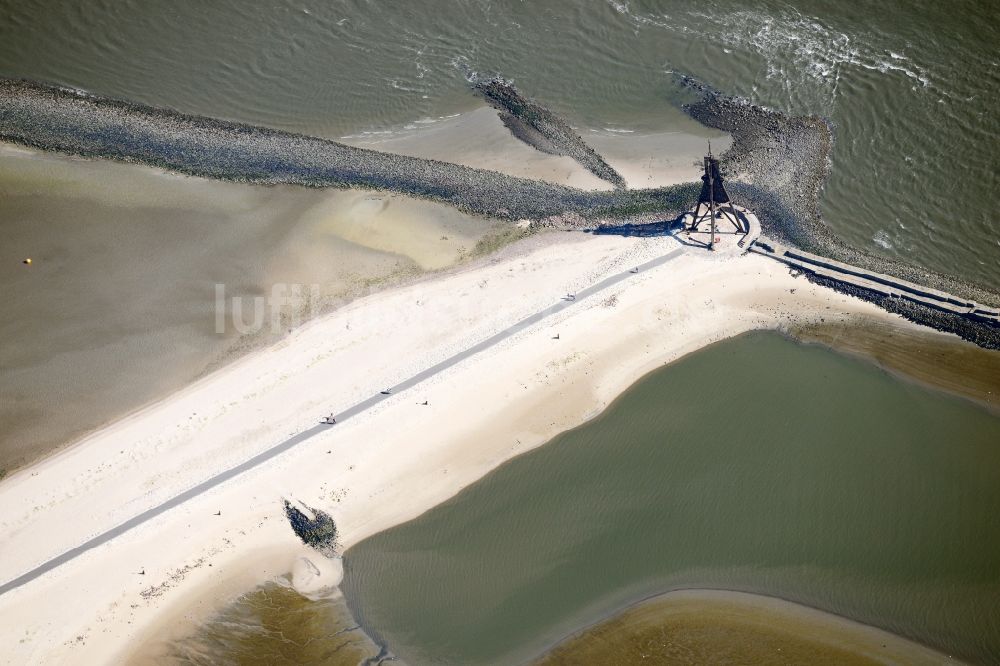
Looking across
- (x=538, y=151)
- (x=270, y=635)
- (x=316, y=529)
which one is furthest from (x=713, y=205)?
(x=270, y=635)

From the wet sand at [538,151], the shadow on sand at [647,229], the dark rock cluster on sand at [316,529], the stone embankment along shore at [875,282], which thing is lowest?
the dark rock cluster on sand at [316,529]

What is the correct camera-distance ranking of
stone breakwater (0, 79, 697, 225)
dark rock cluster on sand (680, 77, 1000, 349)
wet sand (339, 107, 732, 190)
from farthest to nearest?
wet sand (339, 107, 732, 190), stone breakwater (0, 79, 697, 225), dark rock cluster on sand (680, 77, 1000, 349)

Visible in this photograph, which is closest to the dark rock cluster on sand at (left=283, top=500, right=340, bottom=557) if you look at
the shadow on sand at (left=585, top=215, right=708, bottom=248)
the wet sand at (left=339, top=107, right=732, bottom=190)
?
the shadow on sand at (left=585, top=215, right=708, bottom=248)

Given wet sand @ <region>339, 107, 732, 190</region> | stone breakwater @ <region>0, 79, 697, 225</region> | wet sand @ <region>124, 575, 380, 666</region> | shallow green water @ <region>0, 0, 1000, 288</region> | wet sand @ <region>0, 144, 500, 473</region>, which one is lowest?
wet sand @ <region>124, 575, 380, 666</region>

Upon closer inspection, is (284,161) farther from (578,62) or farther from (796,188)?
(796,188)

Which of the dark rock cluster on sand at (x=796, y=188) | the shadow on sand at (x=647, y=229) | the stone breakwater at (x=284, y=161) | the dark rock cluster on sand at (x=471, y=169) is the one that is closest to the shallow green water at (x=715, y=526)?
the dark rock cluster on sand at (x=796, y=188)

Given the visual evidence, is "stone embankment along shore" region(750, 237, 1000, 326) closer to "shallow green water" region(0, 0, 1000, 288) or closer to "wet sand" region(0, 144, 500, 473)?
"shallow green water" region(0, 0, 1000, 288)

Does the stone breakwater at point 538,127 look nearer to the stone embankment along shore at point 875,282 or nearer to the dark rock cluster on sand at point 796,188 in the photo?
the dark rock cluster on sand at point 796,188
